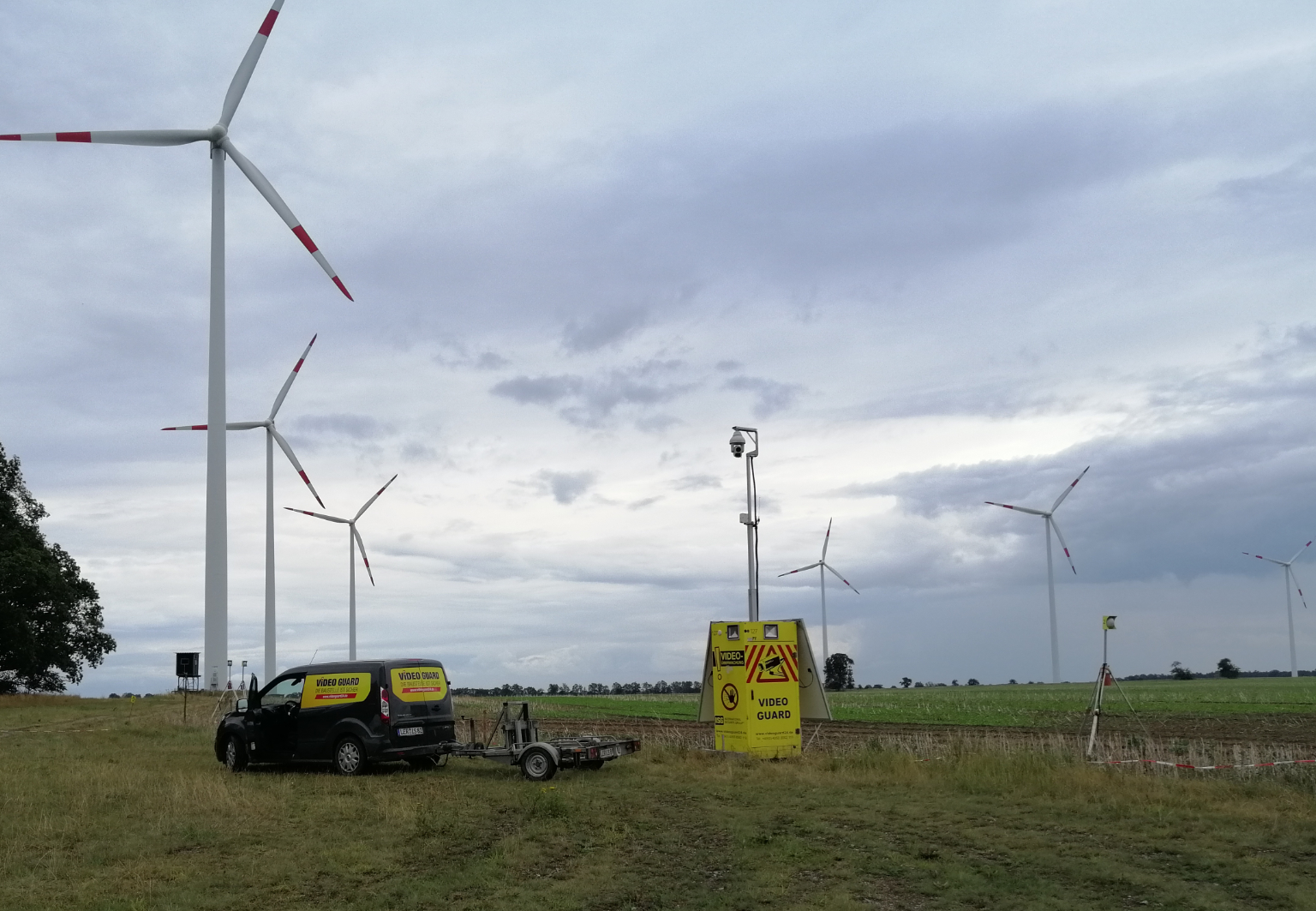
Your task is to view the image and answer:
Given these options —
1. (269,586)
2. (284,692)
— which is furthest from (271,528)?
(284,692)

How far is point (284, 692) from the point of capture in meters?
21.4

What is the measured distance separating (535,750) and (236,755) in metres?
6.35

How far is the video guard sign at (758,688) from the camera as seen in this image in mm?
21875

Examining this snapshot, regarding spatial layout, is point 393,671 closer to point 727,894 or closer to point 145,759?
point 145,759

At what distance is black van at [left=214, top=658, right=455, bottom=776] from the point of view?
1967cm

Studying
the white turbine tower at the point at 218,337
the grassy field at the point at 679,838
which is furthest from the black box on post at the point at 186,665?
the grassy field at the point at 679,838

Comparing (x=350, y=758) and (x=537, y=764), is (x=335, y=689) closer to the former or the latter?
(x=350, y=758)

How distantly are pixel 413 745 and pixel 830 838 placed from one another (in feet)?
30.8

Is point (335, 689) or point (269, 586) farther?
point (269, 586)

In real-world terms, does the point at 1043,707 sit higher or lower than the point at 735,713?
lower

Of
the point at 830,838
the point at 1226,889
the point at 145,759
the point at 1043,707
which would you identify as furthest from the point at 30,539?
the point at 1226,889

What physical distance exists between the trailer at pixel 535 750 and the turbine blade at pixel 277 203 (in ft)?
68.6

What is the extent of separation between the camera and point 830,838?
12859mm

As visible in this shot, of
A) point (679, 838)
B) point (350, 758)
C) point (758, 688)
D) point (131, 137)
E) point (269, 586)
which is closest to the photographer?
point (679, 838)
